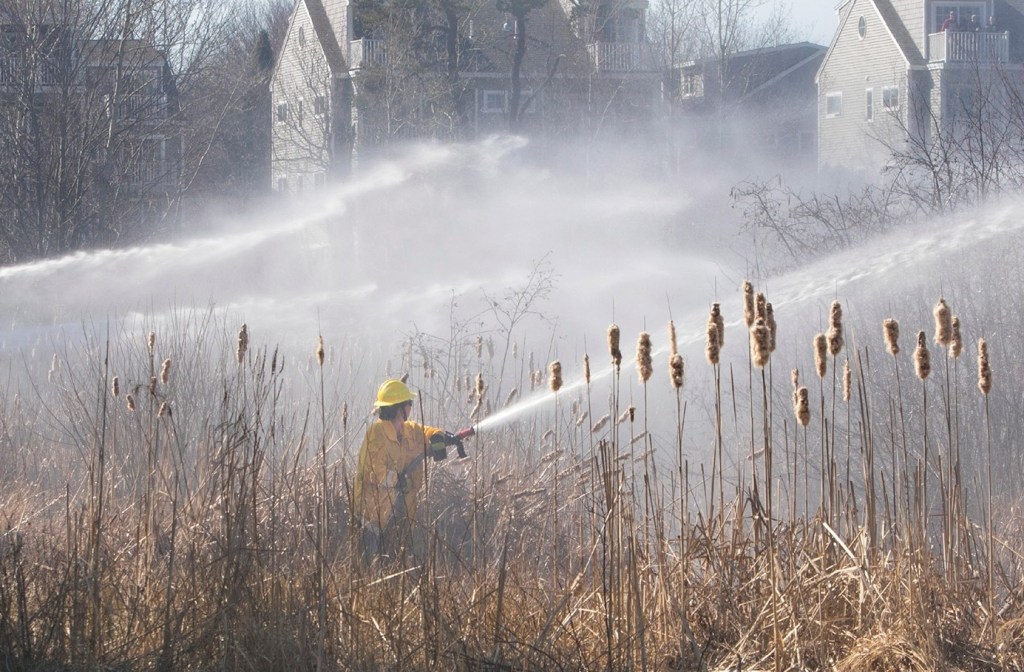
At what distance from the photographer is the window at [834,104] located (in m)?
42.7

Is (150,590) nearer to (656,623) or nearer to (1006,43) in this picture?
(656,623)

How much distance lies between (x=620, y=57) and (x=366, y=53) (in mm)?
7281

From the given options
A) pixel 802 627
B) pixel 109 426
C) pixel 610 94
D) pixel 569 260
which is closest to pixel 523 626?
pixel 802 627

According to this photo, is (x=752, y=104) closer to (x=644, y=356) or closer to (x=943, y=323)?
(x=943, y=323)

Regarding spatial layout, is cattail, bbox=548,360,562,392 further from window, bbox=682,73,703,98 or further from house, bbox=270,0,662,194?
window, bbox=682,73,703,98

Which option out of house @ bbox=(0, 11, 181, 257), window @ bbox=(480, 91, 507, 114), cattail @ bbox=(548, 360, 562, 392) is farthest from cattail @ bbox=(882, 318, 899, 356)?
window @ bbox=(480, 91, 507, 114)

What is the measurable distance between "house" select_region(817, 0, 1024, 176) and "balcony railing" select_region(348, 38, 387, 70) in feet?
46.0

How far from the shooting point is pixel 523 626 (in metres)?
4.34

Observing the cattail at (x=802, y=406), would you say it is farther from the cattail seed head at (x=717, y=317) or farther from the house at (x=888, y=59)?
the house at (x=888, y=59)

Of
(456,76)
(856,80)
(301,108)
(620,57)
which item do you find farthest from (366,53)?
(856,80)

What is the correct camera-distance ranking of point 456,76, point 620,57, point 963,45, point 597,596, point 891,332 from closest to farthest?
point 891,332
point 597,596
point 456,76
point 620,57
point 963,45

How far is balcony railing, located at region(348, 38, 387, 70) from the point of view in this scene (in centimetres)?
3189

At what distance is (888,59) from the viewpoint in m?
40.7

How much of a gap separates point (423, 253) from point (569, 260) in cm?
468
